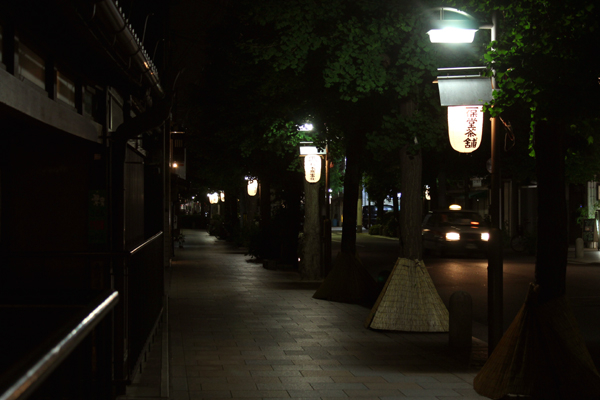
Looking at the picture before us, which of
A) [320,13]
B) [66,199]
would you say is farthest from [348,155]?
[66,199]

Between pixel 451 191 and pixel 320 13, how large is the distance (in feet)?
159

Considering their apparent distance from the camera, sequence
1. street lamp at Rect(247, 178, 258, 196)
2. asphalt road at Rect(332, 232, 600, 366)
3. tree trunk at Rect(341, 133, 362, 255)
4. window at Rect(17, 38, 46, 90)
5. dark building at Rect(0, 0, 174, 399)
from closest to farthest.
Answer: dark building at Rect(0, 0, 174, 399), window at Rect(17, 38, 46, 90), asphalt road at Rect(332, 232, 600, 366), tree trunk at Rect(341, 133, 362, 255), street lamp at Rect(247, 178, 258, 196)

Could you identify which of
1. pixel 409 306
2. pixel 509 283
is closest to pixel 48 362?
pixel 409 306

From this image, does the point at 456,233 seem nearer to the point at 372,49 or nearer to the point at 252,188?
the point at 252,188

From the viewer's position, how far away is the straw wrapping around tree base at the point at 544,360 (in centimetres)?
636

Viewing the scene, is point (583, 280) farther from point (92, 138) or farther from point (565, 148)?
point (92, 138)

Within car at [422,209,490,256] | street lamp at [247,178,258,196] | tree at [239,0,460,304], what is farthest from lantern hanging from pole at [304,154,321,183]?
street lamp at [247,178,258,196]

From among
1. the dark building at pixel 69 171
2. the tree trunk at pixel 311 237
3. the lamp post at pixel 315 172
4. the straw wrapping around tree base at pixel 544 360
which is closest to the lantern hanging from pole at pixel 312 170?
the lamp post at pixel 315 172

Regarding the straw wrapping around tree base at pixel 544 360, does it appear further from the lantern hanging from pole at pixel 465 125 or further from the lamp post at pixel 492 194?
the lantern hanging from pole at pixel 465 125

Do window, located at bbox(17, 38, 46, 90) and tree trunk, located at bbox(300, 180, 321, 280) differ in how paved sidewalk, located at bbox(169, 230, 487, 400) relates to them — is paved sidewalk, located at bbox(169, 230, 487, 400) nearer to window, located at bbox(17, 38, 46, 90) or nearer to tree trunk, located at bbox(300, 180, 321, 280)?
window, located at bbox(17, 38, 46, 90)

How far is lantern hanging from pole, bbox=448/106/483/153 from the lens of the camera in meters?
10.1

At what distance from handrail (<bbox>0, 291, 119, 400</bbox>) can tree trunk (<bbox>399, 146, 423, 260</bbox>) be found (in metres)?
8.70

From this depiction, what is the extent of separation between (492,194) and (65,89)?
4.81 meters

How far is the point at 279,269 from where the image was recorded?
22.8m
